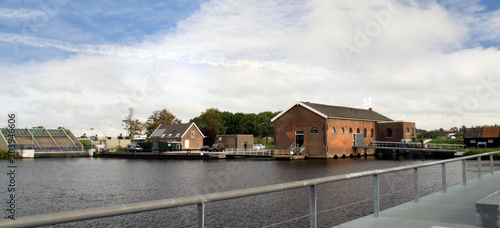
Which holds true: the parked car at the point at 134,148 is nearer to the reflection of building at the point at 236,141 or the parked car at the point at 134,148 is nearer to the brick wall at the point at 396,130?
the reflection of building at the point at 236,141

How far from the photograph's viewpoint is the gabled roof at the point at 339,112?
50.7 meters

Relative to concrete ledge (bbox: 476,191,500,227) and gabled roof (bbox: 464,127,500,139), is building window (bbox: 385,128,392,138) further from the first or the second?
concrete ledge (bbox: 476,191,500,227)

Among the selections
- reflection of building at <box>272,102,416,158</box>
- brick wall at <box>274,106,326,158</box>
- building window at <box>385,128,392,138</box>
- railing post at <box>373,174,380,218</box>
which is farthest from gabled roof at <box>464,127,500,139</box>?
railing post at <box>373,174,380,218</box>

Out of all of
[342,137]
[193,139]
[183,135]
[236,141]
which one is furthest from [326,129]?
[193,139]

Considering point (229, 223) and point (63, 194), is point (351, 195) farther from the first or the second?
point (63, 194)

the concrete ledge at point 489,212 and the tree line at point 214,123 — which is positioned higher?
the tree line at point 214,123

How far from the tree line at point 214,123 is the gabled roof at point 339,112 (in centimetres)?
3675

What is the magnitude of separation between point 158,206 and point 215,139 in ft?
274

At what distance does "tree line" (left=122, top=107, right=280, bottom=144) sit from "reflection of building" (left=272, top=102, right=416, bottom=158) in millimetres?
34750

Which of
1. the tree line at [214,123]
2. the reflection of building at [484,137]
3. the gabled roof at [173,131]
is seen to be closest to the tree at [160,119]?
the tree line at [214,123]

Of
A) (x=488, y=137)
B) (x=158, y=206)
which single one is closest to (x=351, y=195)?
(x=158, y=206)

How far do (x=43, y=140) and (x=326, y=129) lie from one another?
5803 cm

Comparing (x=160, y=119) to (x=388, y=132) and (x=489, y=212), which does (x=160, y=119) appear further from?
(x=489, y=212)

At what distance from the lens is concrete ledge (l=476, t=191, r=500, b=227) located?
490 cm
